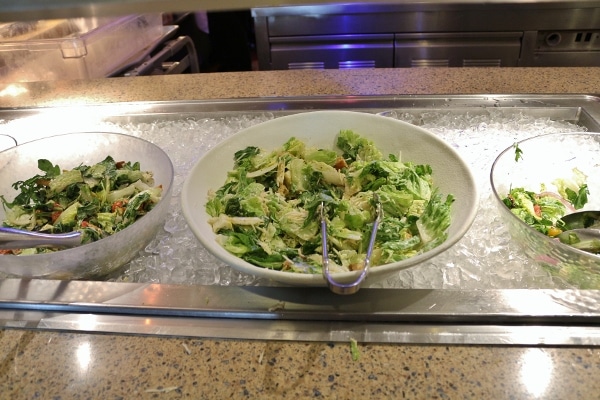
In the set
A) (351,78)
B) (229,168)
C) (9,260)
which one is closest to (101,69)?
(351,78)

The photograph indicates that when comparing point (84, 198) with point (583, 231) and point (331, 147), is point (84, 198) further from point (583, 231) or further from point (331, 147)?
point (583, 231)

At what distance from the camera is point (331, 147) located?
1.03m

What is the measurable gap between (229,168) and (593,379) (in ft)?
2.30

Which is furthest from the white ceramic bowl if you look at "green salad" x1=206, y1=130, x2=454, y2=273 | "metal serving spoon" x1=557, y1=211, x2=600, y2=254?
"metal serving spoon" x1=557, y1=211, x2=600, y2=254

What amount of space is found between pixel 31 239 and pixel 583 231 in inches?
34.8

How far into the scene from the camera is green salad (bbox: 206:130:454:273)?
0.72m

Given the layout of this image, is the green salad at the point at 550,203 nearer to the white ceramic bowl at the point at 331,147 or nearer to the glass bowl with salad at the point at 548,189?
the glass bowl with salad at the point at 548,189

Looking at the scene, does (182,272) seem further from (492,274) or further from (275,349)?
(492,274)

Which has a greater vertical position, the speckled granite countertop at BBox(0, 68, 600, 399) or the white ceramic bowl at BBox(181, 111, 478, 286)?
the white ceramic bowl at BBox(181, 111, 478, 286)

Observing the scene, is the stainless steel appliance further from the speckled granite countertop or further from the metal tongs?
the speckled granite countertop

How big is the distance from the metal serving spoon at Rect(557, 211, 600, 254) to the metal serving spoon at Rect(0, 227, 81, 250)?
802 mm

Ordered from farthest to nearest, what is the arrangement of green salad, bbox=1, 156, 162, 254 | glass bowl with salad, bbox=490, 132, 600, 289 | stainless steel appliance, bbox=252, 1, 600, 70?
1. stainless steel appliance, bbox=252, 1, 600, 70
2. green salad, bbox=1, 156, 162, 254
3. glass bowl with salad, bbox=490, 132, 600, 289

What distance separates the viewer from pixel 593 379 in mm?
569

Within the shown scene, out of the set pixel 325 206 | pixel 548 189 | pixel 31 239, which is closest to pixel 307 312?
pixel 325 206
